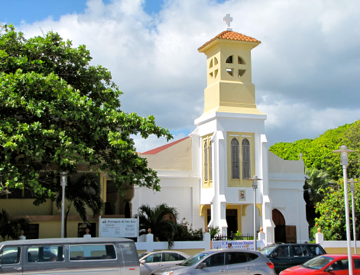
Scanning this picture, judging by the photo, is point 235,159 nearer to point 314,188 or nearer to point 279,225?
point 279,225

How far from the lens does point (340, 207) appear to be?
2816 centimetres

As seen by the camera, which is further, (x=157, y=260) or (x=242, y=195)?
(x=242, y=195)

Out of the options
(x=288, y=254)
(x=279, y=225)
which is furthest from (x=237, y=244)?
(x=279, y=225)

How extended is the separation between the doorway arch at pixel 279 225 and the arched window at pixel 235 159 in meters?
4.47

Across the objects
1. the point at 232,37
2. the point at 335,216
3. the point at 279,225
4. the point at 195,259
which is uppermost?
the point at 232,37

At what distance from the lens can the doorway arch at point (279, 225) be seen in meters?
32.8

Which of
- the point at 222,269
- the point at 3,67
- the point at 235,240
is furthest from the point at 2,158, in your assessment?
the point at 235,240

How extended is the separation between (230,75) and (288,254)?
54.6ft

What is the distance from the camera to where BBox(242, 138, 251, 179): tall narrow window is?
3142 cm

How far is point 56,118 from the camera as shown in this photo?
18.5 m

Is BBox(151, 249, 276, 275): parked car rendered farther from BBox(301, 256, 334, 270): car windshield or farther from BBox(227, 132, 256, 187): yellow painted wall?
BBox(227, 132, 256, 187): yellow painted wall

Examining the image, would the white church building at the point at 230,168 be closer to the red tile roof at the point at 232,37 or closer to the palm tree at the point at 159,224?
the red tile roof at the point at 232,37

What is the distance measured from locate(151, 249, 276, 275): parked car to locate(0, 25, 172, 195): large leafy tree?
535 centimetres

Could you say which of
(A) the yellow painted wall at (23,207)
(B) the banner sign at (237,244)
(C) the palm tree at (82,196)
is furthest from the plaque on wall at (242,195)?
(A) the yellow painted wall at (23,207)
